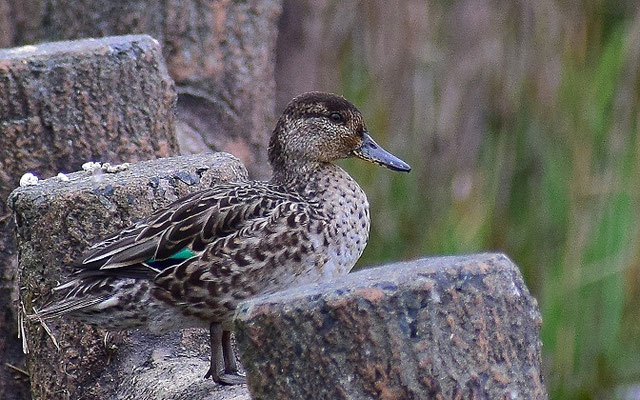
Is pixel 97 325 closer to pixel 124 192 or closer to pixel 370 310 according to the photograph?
pixel 124 192

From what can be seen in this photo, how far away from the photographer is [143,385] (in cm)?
317

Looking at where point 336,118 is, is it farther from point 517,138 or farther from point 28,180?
point 517,138

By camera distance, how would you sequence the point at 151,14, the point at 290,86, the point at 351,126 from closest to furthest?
the point at 351,126, the point at 151,14, the point at 290,86

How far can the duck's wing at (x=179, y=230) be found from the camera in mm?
3111

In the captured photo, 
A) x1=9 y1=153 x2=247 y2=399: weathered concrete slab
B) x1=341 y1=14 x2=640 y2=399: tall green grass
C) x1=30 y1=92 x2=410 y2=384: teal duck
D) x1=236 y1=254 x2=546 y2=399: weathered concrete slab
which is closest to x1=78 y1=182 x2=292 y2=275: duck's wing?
x1=30 y1=92 x2=410 y2=384: teal duck

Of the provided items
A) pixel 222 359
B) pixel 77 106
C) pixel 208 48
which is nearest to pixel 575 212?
pixel 208 48

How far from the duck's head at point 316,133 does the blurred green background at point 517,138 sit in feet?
5.93

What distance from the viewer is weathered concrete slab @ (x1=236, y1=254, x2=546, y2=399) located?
2041 millimetres

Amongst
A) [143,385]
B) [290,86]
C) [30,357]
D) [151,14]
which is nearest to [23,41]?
[151,14]

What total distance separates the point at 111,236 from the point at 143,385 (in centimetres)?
39

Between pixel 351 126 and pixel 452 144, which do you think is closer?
pixel 351 126

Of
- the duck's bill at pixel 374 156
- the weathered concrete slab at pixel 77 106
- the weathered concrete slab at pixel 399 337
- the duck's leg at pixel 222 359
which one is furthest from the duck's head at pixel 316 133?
the weathered concrete slab at pixel 399 337

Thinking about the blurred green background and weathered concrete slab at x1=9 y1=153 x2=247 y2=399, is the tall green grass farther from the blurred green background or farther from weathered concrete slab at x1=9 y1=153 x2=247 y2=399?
weathered concrete slab at x1=9 y1=153 x2=247 y2=399

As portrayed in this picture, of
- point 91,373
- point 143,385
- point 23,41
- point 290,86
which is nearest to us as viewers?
point 143,385
